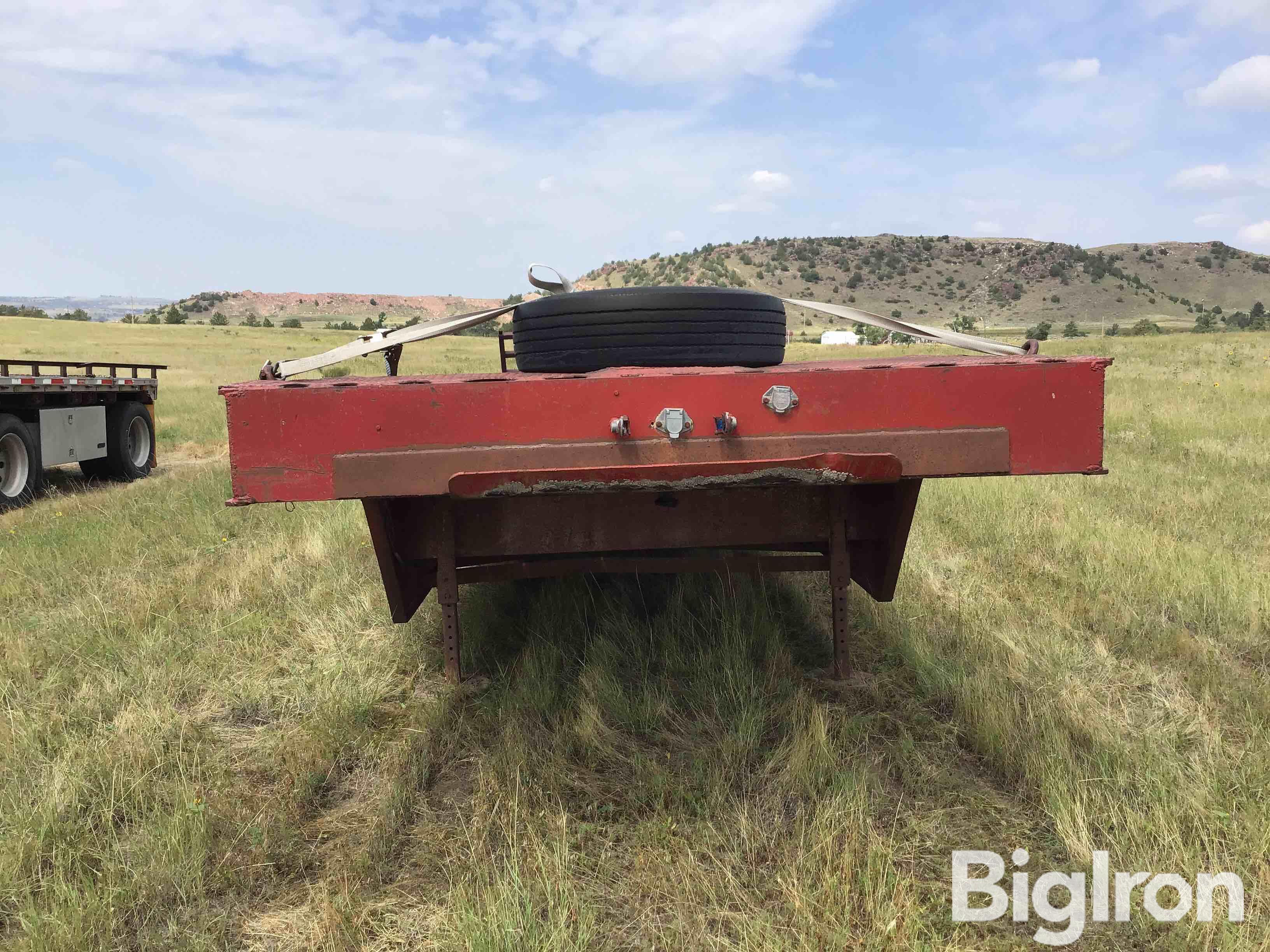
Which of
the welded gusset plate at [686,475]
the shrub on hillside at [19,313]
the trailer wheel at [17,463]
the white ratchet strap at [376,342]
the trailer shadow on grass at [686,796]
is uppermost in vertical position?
the shrub on hillside at [19,313]

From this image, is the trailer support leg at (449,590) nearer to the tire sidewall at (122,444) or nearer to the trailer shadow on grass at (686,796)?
the trailer shadow on grass at (686,796)

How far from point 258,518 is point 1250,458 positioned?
9154 mm

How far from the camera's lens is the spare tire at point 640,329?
2.55 metres

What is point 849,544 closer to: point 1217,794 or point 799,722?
point 799,722

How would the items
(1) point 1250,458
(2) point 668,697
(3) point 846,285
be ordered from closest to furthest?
(2) point 668,697
(1) point 1250,458
(3) point 846,285

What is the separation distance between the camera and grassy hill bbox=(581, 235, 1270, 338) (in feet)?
269

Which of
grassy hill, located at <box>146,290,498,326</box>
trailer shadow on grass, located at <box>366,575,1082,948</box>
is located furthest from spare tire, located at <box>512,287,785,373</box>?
grassy hill, located at <box>146,290,498,326</box>

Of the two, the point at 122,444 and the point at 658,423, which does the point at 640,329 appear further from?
the point at 122,444

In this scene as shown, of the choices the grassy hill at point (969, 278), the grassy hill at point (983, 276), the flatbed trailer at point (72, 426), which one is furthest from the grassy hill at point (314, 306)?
the flatbed trailer at point (72, 426)

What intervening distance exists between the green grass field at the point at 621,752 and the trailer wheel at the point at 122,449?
5772mm

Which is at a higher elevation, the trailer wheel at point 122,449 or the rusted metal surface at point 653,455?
the rusted metal surface at point 653,455

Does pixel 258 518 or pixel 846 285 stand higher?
pixel 846 285

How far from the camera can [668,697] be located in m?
3.07

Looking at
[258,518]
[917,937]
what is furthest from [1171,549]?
[258,518]
